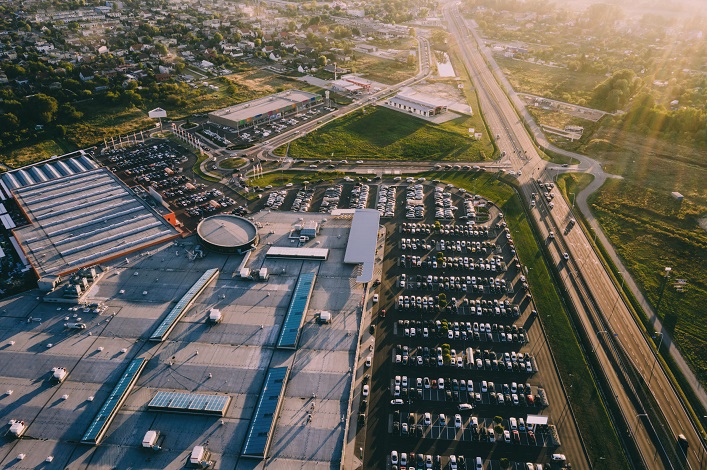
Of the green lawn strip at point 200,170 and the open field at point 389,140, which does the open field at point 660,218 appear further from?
the green lawn strip at point 200,170

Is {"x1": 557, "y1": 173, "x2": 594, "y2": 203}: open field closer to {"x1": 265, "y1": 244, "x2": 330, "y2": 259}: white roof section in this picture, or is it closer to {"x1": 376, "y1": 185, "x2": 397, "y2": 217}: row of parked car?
{"x1": 376, "y1": 185, "x2": 397, "y2": 217}: row of parked car

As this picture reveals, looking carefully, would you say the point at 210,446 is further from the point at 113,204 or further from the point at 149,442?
the point at 113,204

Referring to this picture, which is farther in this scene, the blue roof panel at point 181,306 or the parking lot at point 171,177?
the parking lot at point 171,177

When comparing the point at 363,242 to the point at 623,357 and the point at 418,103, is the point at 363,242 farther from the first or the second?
the point at 418,103

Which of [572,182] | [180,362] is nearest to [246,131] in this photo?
[572,182]

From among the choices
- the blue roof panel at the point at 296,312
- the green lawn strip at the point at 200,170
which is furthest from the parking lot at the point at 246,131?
the blue roof panel at the point at 296,312

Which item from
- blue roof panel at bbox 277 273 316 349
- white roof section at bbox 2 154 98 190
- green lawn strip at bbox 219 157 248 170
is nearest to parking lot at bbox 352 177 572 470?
blue roof panel at bbox 277 273 316 349
